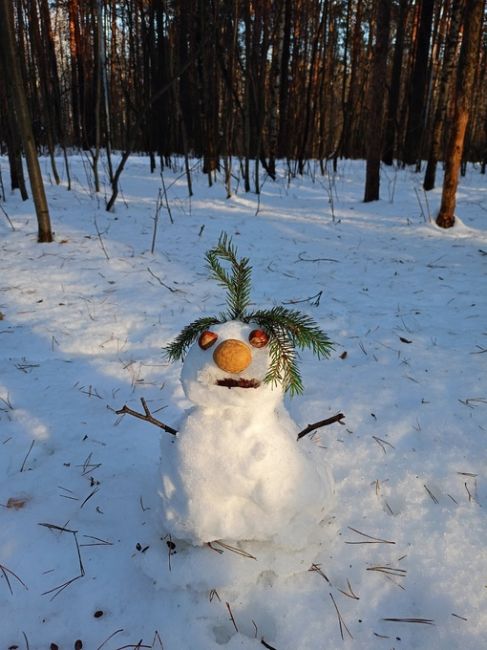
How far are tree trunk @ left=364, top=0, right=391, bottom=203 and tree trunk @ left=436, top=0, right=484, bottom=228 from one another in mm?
1303

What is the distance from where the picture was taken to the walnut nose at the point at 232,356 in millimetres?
998

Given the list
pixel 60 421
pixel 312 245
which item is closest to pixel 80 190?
pixel 312 245

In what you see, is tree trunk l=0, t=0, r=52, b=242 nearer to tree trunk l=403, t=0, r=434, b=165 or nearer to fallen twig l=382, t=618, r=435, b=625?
fallen twig l=382, t=618, r=435, b=625

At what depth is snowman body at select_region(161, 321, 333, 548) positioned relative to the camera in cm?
108

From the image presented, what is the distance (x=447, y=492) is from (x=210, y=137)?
25.2 ft

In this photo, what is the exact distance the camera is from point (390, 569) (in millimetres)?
1264

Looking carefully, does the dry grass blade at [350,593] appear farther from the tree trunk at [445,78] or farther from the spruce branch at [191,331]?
the tree trunk at [445,78]

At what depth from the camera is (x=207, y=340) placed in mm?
1048

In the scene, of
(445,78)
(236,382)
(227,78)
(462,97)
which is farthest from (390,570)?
(445,78)

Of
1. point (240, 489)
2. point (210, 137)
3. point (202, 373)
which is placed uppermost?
point (210, 137)

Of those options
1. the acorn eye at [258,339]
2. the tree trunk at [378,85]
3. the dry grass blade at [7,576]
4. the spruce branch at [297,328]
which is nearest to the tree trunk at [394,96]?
the tree trunk at [378,85]

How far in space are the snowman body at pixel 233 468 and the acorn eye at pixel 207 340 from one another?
0.03 ft

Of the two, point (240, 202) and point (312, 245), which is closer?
point (312, 245)

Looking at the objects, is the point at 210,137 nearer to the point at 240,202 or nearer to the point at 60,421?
the point at 240,202
